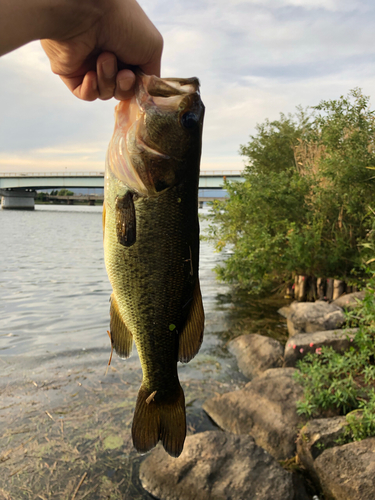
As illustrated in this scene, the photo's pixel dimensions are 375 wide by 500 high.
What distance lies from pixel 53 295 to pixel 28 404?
8.24 metres

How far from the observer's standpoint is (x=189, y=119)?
188cm

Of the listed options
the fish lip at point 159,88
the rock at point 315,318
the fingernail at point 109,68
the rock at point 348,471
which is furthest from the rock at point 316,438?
the fingernail at point 109,68

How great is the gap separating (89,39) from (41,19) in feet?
1.17

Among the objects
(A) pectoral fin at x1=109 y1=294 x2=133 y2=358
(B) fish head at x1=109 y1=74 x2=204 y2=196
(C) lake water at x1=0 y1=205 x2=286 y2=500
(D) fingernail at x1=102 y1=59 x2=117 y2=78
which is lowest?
(C) lake water at x1=0 y1=205 x2=286 y2=500

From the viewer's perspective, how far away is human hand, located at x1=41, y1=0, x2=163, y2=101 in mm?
1610

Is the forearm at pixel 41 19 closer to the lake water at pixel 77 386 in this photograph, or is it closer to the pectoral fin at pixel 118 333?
the pectoral fin at pixel 118 333

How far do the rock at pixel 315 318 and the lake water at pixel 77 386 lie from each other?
2.63 ft

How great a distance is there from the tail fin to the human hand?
1588 mm

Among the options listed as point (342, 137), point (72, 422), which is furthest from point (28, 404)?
point (342, 137)

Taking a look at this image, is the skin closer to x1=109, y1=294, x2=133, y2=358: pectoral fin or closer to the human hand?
the human hand

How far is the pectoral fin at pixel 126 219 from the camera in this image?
1836 mm

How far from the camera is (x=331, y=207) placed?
11.4 m

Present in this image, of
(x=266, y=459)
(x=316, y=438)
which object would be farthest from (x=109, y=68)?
(x=316, y=438)

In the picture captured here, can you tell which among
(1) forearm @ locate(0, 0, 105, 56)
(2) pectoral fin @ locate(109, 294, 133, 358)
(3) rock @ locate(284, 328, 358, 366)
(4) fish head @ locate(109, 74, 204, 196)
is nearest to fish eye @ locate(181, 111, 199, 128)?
(4) fish head @ locate(109, 74, 204, 196)
